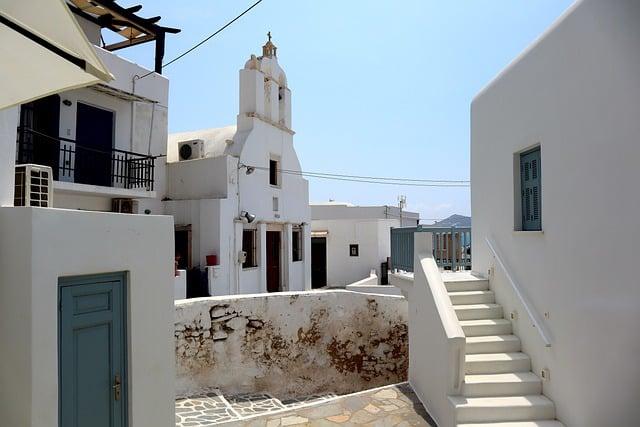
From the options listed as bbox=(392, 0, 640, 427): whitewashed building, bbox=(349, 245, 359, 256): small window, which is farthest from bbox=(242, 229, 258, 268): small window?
bbox=(349, 245, 359, 256): small window

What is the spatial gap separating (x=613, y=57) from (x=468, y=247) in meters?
6.12

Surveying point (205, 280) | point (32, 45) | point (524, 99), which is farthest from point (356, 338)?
point (32, 45)

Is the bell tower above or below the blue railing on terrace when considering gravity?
above

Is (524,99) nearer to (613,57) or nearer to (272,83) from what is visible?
(613,57)

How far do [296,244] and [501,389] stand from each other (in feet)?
43.2

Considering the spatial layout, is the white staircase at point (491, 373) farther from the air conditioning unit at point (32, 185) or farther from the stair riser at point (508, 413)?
the air conditioning unit at point (32, 185)

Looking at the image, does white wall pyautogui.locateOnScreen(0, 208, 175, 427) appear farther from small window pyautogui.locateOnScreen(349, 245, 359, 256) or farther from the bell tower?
small window pyautogui.locateOnScreen(349, 245, 359, 256)

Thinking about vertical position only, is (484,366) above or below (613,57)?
below

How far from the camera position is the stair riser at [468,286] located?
26.6ft

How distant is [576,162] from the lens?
17.9 feet

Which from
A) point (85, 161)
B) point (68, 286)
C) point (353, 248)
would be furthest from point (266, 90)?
point (68, 286)

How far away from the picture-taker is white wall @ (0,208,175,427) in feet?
11.9

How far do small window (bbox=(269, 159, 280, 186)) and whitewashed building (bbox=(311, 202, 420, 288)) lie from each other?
9431 mm

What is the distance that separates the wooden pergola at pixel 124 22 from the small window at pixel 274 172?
545cm
